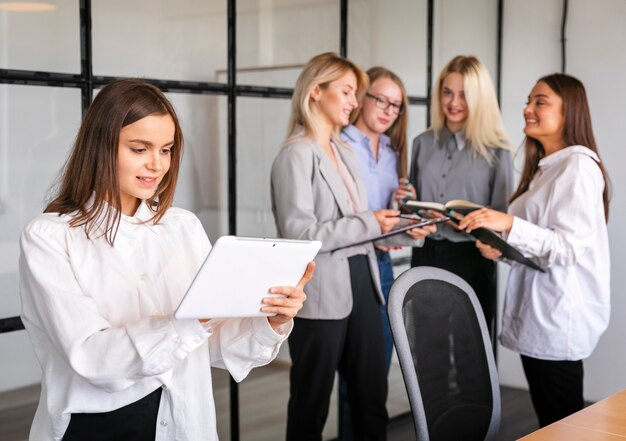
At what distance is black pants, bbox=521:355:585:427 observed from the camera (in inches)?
117

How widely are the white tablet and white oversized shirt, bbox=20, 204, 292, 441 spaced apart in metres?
0.08

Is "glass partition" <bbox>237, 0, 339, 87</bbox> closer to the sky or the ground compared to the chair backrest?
closer to the sky

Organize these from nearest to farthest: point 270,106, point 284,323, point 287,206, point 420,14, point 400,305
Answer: point 284,323, point 400,305, point 287,206, point 270,106, point 420,14

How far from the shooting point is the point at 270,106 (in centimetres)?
351

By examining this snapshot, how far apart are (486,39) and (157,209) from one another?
3413 millimetres

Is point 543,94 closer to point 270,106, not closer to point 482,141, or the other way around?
point 482,141

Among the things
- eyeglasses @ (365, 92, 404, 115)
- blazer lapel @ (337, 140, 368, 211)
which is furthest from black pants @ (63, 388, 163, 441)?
eyeglasses @ (365, 92, 404, 115)

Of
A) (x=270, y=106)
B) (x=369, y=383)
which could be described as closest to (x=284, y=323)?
(x=369, y=383)

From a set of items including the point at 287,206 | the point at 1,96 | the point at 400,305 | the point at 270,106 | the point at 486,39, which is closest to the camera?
the point at 400,305

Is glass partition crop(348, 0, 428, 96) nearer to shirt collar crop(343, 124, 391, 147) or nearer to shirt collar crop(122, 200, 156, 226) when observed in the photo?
shirt collar crop(343, 124, 391, 147)

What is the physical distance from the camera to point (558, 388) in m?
2.98

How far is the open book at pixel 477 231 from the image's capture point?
9.87 feet

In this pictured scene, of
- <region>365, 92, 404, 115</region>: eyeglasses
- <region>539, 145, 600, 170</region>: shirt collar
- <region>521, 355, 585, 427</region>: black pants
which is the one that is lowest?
<region>521, 355, 585, 427</region>: black pants

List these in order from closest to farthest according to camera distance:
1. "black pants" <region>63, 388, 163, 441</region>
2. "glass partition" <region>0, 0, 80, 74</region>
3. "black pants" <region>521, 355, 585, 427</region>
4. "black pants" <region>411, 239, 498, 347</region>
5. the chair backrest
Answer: "black pants" <region>63, 388, 163, 441</region>, the chair backrest, "glass partition" <region>0, 0, 80, 74</region>, "black pants" <region>521, 355, 585, 427</region>, "black pants" <region>411, 239, 498, 347</region>
